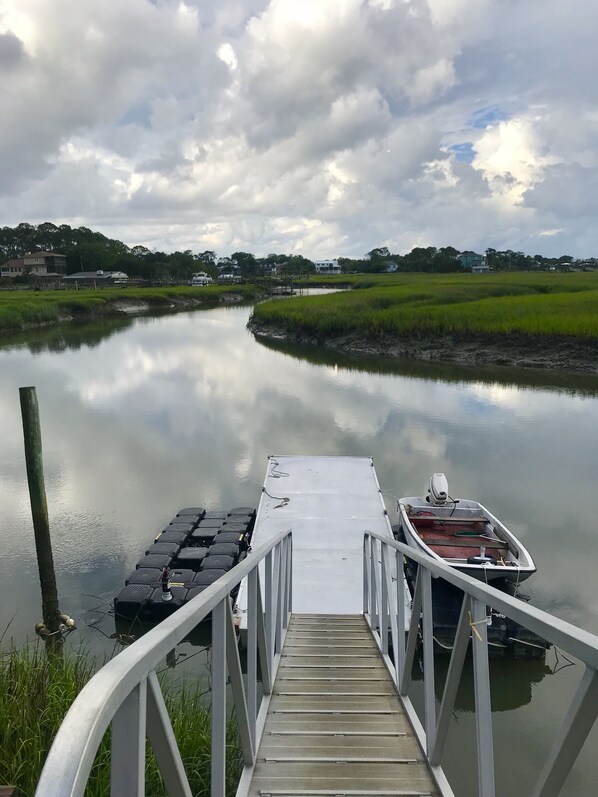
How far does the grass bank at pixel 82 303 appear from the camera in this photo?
4375 cm

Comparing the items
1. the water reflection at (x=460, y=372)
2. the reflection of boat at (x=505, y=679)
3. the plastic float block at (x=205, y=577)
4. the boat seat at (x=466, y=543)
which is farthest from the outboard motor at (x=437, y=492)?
the water reflection at (x=460, y=372)

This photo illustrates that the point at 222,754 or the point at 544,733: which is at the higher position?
the point at 222,754

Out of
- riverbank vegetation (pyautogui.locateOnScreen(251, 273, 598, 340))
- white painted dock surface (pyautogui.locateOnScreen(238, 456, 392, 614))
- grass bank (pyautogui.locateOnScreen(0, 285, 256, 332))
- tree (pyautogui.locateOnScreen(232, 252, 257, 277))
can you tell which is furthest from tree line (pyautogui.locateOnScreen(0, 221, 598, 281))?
white painted dock surface (pyautogui.locateOnScreen(238, 456, 392, 614))

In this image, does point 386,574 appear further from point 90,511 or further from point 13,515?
point 13,515

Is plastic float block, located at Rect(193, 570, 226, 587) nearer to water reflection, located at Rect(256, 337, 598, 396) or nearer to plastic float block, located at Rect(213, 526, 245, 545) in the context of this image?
plastic float block, located at Rect(213, 526, 245, 545)

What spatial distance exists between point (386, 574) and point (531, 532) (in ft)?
22.9

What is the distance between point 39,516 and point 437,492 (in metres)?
6.47

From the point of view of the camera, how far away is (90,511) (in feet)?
36.7

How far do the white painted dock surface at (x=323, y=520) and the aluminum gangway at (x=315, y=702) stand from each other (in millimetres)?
1638

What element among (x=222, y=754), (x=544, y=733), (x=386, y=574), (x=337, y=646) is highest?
(x=222, y=754)

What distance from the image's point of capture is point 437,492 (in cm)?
1012

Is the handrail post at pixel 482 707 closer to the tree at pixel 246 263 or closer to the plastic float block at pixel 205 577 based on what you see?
the plastic float block at pixel 205 577

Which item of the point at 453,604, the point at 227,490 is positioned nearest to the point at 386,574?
the point at 453,604

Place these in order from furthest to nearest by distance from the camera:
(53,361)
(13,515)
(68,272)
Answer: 1. (68,272)
2. (53,361)
3. (13,515)
